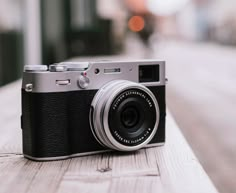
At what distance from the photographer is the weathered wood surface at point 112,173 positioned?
521mm

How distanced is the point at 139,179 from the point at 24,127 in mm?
171

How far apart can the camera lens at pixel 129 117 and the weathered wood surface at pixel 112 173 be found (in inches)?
1.6

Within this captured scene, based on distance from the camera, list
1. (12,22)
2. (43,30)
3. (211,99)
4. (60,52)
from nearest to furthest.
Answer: (12,22), (211,99), (43,30), (60,52)

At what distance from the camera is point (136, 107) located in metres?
0.66

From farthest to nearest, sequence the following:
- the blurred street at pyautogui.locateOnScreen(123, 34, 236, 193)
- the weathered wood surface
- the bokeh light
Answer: the bokeh light, the blurred street at pyautogui.locateOnScreen(123, 34, 236, 193), the weathered wood surface

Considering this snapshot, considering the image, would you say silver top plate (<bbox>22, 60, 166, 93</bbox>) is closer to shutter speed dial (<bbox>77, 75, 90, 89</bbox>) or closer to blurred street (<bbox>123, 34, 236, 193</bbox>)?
shutter speed dial (<bbox>77, 75, 90, 89</bbox>)

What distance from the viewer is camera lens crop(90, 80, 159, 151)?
620 millimetres

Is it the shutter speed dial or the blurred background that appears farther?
the blurred background

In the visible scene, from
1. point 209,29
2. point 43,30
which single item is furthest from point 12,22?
point 209,29

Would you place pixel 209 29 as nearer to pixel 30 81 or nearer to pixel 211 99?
pixel 211 99

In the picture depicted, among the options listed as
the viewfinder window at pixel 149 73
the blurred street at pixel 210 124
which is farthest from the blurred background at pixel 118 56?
the viewfinder window at pixel 149 73

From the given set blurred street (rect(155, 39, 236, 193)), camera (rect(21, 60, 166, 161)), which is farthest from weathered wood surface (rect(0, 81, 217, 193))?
blurred street (rect(155, 39, 236, 193))

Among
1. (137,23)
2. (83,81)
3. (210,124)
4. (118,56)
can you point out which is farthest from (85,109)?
(137,23)

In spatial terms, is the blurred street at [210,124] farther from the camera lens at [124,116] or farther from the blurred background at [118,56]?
the camera lens at [124,116]
